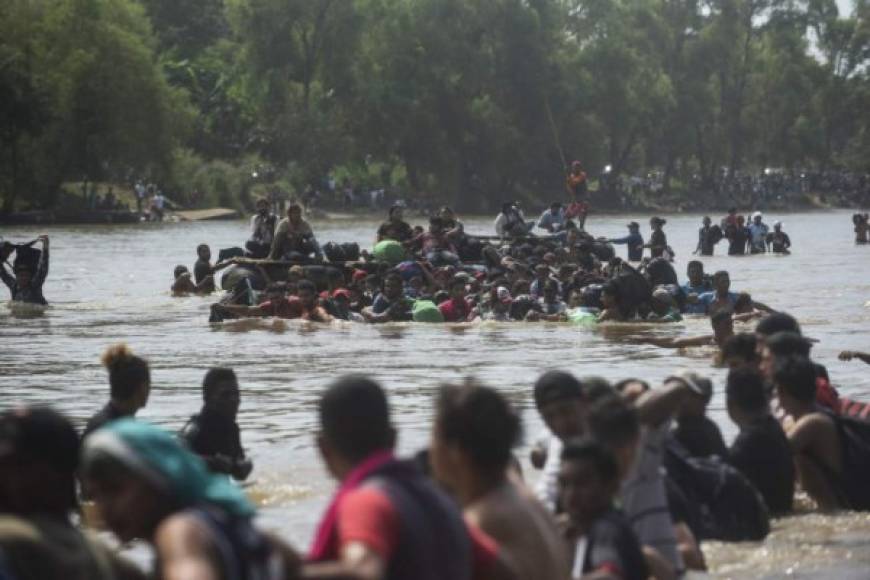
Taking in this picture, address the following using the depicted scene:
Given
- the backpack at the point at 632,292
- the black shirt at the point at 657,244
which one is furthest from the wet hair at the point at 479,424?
the black shirt at the point at 657,244

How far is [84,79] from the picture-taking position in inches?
3019

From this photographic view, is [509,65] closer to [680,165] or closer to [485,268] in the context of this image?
[680,165]

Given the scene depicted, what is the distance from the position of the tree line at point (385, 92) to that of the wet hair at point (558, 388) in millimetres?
61923

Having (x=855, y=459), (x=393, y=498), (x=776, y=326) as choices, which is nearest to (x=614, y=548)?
(x=393, y=498)

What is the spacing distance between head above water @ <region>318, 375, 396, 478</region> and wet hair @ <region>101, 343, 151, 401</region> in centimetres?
485

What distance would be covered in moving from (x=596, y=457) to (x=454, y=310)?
746 inches

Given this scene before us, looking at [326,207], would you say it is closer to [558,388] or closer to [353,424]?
[558,388]

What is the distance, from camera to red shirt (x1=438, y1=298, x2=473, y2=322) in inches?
992

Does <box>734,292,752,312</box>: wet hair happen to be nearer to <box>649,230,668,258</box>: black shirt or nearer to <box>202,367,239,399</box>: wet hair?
<box>202,367,239,399</box>: wet hair

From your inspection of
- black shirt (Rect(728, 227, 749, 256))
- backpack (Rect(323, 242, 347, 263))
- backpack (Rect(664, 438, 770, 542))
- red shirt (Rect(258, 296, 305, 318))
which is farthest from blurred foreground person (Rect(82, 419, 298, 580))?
black shirt (Rect(728, 227, 749, 256))

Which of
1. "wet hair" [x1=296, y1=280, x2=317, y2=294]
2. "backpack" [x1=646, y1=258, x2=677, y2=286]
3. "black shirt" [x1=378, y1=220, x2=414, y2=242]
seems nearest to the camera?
"wet hair" [x1=296, y1=280, x2=317, y2=294]

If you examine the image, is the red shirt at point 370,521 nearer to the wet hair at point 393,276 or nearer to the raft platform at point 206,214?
the wet hair at point 393,276

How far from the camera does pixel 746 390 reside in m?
10.2

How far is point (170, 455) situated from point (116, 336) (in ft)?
68.6
